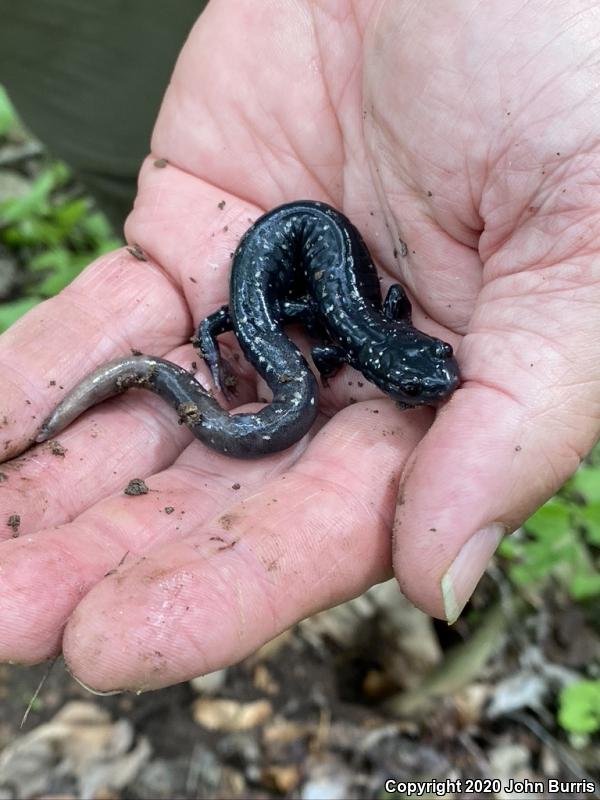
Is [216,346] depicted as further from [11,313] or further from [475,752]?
[475,752]

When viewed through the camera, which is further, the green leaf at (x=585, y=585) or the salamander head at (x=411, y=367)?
the green leaf at (x=585, y=585)

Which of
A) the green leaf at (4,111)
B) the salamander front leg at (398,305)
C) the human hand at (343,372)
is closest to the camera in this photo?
the human hand at (343,372)

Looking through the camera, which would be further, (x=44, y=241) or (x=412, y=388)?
(x=44, y=241)

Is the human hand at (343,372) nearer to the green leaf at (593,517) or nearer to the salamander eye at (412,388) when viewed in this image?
the salamander eye at (412,388)

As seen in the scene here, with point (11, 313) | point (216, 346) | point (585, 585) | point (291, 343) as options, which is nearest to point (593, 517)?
point (585, 585)

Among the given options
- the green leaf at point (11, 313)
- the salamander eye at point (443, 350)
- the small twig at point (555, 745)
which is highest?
the salamander eye at point (443, 350)

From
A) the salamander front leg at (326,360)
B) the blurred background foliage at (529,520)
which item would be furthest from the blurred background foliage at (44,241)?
the salamander front leg at (326,360)

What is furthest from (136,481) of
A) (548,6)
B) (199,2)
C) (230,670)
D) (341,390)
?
(199,2)
